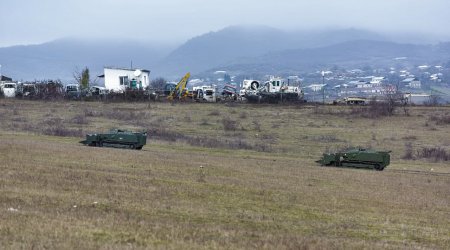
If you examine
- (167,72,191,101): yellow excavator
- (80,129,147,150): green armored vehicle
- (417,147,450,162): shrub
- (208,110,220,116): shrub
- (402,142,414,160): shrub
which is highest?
(167,72,191,101): yellow excavator

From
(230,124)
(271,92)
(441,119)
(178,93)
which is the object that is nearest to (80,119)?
(230,124)

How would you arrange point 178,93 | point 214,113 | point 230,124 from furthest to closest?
point 178,93 < point 214,113 < point 230,124

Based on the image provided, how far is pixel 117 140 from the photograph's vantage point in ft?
100

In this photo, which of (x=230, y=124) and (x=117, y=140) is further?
(x=230, y=124)

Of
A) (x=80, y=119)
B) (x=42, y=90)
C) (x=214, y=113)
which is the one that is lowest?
(x=214, y=113)

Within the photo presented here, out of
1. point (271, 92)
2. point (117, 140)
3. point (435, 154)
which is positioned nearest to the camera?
point (117, 140)

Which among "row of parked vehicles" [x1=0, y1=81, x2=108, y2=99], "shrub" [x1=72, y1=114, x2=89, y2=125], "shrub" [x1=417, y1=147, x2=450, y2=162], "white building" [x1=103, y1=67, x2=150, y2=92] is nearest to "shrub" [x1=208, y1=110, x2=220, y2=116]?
"shrub" [x1=72, y1=114, x2=89, y2=125]

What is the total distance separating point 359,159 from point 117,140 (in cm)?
1043

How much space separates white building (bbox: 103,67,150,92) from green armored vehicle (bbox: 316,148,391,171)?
189 ft

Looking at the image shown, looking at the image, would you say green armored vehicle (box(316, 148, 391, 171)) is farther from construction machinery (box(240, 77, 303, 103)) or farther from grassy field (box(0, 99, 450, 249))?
construction machinery (box(240, 77, 303, 103))

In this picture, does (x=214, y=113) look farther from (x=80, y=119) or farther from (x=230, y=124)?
(x=80, y=119)

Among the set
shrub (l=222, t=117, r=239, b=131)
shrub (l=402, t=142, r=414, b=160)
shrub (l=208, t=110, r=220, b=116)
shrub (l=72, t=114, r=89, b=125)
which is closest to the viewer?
shrub (l=402, t=142, r=414, b=160)

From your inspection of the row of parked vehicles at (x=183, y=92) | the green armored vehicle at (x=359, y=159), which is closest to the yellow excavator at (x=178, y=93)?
the row of parked vehicles at (x=183, y=92)

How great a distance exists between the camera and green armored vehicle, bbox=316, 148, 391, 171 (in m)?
29.4
